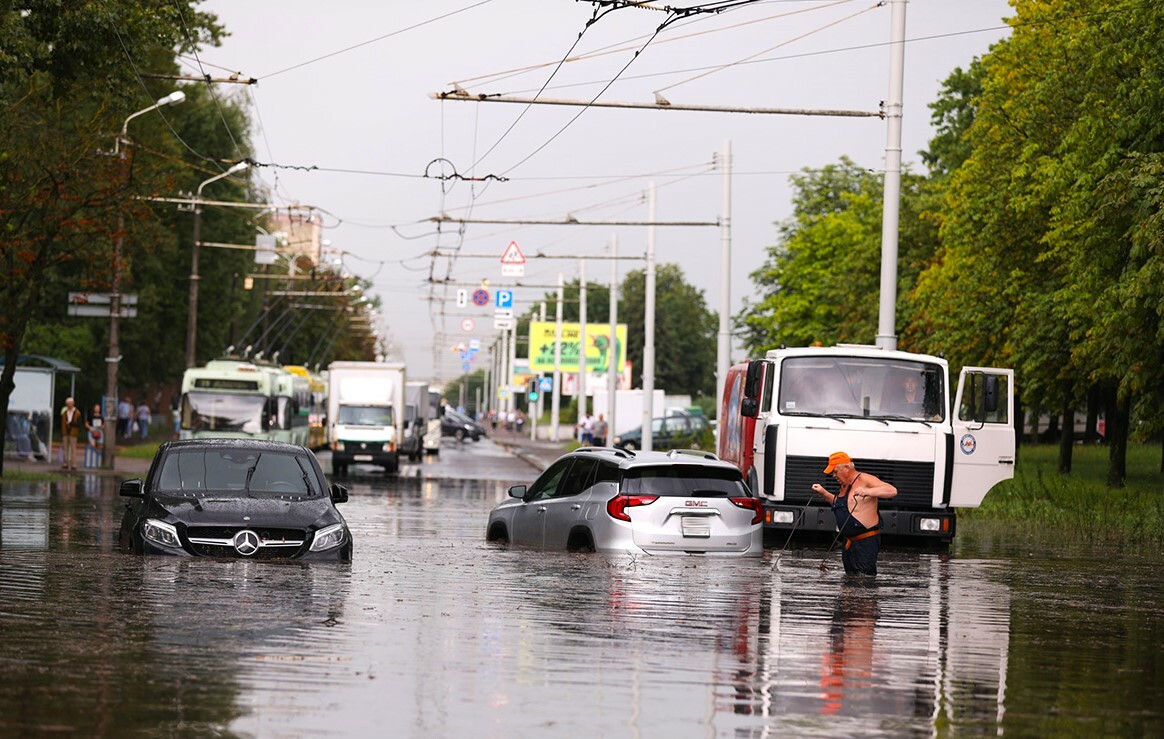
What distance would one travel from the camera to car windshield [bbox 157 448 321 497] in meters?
16.6

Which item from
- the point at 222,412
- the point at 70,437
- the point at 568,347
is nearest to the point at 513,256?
the point at 222,412

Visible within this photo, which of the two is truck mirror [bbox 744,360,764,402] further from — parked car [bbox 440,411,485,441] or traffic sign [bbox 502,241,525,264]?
parked car [bbox 440,411,485,441]

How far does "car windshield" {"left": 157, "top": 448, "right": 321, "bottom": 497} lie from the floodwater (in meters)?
0.91

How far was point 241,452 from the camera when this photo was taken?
17.3 m

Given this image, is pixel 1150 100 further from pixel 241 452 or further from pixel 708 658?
pixel 708 658

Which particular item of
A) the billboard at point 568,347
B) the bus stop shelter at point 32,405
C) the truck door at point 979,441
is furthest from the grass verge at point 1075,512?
the billboard at point 568,347

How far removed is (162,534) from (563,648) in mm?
5829

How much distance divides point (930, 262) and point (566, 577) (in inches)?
1873

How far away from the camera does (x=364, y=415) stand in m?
54.8

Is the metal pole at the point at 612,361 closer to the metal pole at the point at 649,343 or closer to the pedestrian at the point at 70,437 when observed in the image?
the metal pole at the point at 649,343

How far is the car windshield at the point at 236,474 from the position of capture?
16.6 meters

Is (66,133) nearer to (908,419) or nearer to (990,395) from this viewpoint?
(908,419)

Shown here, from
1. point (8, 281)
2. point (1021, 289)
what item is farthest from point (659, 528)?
point (1021, 289)

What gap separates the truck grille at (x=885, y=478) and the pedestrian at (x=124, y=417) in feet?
163
